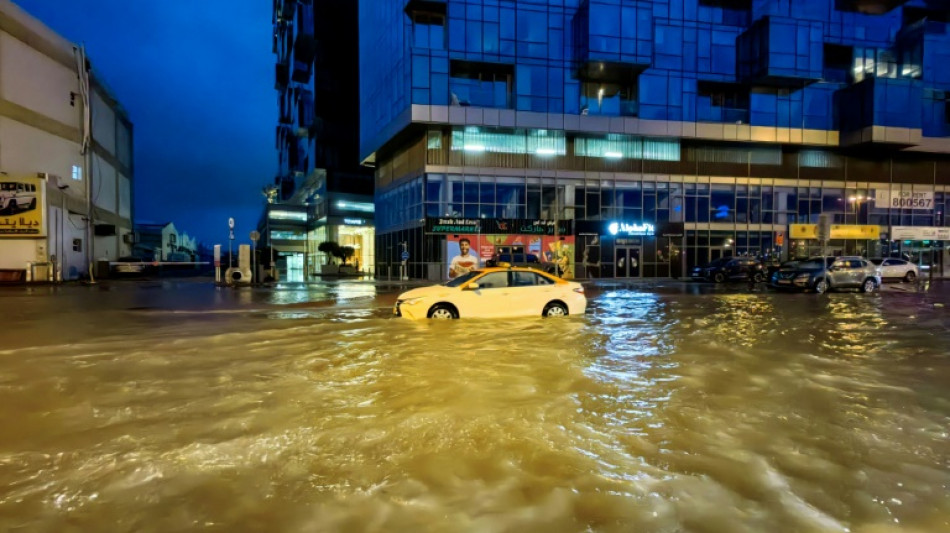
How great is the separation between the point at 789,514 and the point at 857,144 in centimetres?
4541

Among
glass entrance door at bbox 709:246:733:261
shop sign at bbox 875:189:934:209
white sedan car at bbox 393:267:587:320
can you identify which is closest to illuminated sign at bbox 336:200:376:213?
glass entrance door at bbox 709:246:733:261

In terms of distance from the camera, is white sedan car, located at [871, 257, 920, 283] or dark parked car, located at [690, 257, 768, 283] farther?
dark parked car, located at [690, 257, 768, 283]

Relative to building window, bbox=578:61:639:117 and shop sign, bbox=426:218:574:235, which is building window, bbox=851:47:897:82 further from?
shop sign, bbox=426:218:574:235

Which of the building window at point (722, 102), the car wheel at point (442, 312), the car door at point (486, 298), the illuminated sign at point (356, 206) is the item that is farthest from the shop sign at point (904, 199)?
the illuminated sign at point (356, 206)

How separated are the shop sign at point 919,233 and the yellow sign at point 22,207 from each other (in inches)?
2338

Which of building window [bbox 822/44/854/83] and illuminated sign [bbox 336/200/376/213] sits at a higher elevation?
building window [bbox 822/44/854/83]

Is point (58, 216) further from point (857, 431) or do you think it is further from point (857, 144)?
point (857, 144)

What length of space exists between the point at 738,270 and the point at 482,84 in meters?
20.6

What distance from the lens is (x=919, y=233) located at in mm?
41062

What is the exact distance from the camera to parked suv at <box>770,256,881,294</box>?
21.2 meters

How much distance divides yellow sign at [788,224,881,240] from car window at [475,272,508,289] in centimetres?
3623

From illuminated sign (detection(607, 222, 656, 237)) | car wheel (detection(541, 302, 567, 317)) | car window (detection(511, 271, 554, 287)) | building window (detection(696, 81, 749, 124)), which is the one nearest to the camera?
car window (detection(511, 271, 554, 287))

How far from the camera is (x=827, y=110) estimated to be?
39031mm

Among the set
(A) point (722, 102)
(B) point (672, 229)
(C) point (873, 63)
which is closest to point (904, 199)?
(C) point (873, 63)
